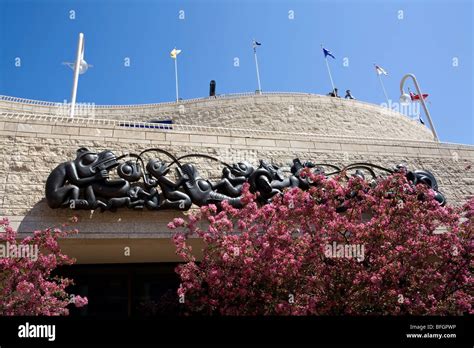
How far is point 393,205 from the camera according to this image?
932cm

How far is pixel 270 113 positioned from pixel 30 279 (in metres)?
23.8

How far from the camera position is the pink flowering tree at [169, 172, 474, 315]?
319 inches

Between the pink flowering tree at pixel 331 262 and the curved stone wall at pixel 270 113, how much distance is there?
66.8ft

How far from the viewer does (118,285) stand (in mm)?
13086

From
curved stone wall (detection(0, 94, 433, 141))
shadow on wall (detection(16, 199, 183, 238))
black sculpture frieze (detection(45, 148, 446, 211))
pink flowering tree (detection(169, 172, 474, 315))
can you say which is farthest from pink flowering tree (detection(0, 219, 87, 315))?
curved stone wall (detection(0, 94, 433, 141))

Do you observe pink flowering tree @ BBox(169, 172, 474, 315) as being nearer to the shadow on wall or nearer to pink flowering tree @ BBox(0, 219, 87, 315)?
the shadow on wall

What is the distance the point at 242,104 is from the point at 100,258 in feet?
66.4

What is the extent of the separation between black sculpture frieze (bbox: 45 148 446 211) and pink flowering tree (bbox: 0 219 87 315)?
5.00ft

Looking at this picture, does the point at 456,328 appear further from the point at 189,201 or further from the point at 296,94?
the point at 296,94

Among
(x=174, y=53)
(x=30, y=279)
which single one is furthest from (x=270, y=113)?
(x=30, y=279)

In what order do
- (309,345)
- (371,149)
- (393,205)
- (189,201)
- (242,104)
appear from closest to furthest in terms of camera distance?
(309,345) < (393,205) < (189,201) < (371,149) < (242,104)

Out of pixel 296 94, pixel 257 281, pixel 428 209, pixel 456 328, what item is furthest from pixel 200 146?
pixel 296 94

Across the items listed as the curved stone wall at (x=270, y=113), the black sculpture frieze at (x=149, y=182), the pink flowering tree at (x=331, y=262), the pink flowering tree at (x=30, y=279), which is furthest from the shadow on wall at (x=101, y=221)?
the curved stone wall at (x=270, y=113)

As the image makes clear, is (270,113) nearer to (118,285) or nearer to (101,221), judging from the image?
(118,285)
